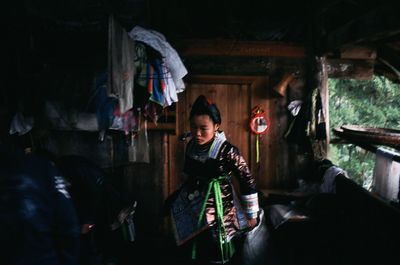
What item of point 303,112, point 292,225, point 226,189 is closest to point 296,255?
point 292,225

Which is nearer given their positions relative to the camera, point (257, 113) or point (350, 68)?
point (257, 113)

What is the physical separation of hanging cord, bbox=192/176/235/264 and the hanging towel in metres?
2.40

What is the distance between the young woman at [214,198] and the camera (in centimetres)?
360

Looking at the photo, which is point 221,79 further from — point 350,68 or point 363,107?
point 363,107

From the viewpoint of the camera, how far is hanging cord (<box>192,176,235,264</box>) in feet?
11.7

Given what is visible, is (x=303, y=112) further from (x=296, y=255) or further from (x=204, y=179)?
(x=204, y=179)

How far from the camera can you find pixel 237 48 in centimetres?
588

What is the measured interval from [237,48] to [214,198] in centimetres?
313

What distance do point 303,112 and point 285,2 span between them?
6.51ft

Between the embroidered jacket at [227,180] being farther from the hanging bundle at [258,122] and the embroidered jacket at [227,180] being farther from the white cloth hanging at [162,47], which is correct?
the hanging bundle at [258,122]

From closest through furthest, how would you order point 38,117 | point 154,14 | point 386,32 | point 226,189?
point 226,189
point 386,32
point 38,117
point 154,14

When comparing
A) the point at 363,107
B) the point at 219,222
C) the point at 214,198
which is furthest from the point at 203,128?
the point at 363,107

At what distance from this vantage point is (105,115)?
15.2ft

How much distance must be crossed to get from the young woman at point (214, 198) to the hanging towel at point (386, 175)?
2.10 meters
